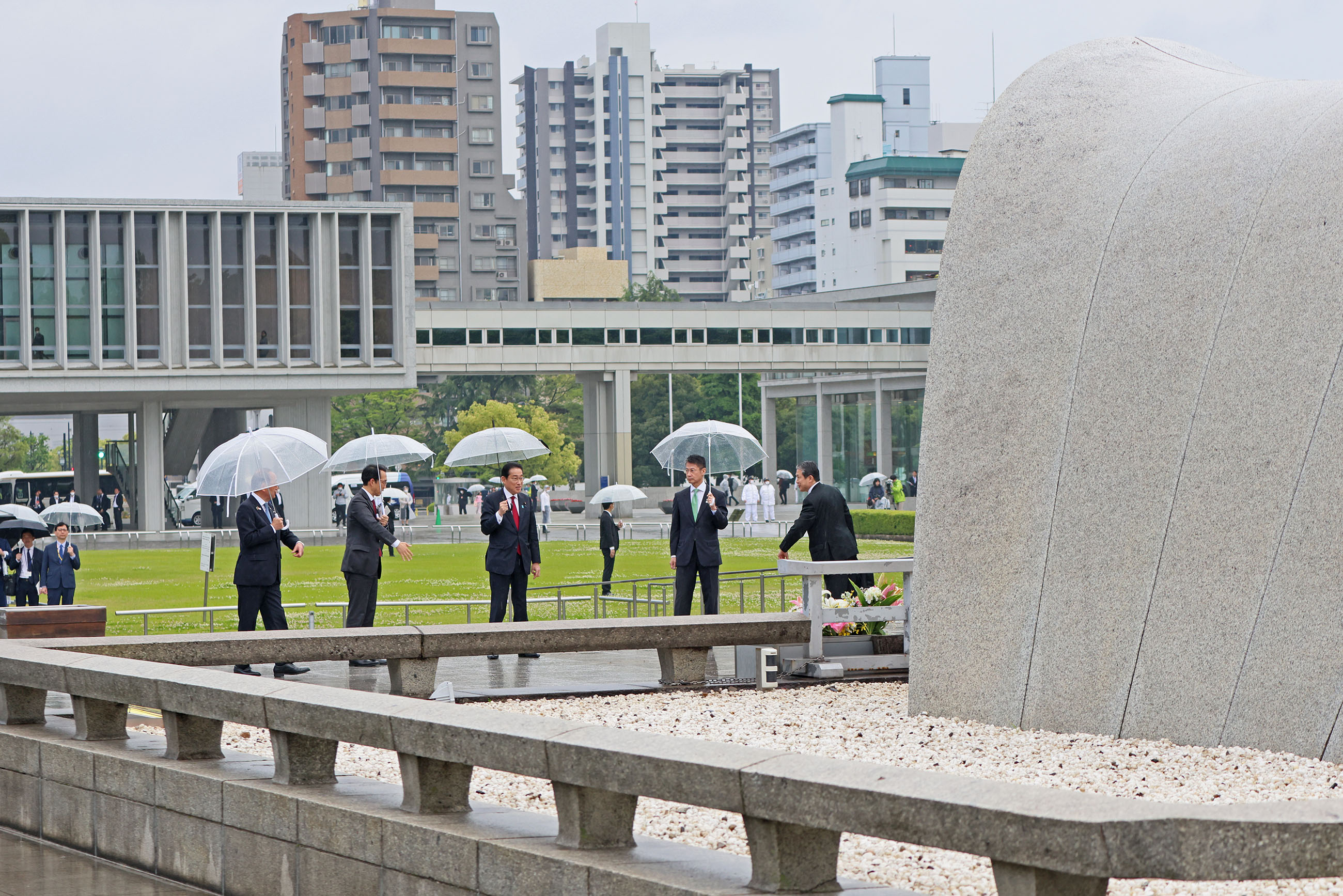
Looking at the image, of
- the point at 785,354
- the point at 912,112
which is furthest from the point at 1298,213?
the point at 912,112

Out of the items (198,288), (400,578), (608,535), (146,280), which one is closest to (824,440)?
(198,288)

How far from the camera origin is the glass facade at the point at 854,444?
79.2m

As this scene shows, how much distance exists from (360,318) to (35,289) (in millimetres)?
10970

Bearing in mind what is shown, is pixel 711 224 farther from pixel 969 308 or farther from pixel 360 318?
pixel 969 308

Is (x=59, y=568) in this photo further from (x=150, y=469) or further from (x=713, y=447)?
(x=150, y=469)

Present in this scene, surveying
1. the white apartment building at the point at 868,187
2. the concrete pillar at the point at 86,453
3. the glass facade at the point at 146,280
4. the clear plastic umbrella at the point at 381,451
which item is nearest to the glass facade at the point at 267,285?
the glass facade at the point at 146,280

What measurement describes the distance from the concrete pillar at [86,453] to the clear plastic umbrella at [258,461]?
49.0 m

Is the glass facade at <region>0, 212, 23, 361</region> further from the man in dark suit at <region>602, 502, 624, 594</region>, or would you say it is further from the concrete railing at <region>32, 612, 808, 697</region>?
the concrete railing at <region>32, 612, 808, 697</region>

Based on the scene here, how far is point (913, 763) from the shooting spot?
8.41 metres

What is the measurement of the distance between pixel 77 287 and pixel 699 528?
44.9 meters

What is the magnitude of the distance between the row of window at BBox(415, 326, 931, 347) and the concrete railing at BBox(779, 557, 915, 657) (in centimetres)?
5882

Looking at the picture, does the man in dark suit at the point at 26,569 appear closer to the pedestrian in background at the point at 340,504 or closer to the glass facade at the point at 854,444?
the pedestrian in background at the point at 340,504

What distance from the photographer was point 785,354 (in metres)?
76.5

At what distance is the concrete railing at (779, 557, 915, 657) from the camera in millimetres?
12047
